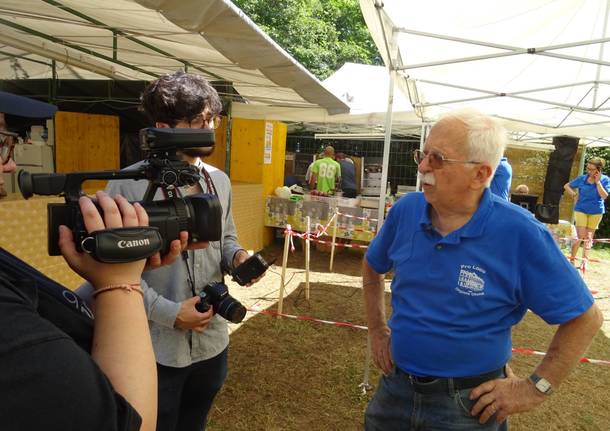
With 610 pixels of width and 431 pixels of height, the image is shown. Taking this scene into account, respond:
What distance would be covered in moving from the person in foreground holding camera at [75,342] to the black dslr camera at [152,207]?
3 centimetres

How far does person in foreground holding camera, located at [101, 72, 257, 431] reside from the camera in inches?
56.7

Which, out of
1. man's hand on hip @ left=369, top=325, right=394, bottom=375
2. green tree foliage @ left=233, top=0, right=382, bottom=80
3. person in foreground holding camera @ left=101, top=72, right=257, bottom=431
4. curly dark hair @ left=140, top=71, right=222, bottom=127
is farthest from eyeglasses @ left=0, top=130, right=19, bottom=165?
green tree foliage @ left=233, top=0, right=382, bottom=80

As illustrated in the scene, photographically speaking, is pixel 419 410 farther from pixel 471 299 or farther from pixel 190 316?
pixel 190 316

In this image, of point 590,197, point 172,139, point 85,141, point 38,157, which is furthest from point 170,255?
point 590,197

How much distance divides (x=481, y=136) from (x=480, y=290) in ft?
1.79

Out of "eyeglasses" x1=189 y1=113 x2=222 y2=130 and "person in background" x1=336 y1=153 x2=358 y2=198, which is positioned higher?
"eyeglasses" x1=189 y1=113 x2=222 y2=130

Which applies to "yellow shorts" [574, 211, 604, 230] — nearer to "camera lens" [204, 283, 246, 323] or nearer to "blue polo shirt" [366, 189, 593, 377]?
"blue polo shirt" [366, 189, 593, 377]

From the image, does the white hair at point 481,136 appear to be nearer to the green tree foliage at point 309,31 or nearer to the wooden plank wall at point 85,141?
the wooden plank wall at point 85,141

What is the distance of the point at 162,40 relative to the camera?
12.8ft

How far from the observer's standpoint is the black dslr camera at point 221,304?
4.68 ft

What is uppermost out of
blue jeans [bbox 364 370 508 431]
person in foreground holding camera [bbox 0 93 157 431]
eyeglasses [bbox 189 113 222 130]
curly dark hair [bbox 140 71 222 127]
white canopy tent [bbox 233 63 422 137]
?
white canopy tent [bbox 233 63 422 137]

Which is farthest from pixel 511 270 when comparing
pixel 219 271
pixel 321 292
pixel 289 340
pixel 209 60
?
pixel 321 292

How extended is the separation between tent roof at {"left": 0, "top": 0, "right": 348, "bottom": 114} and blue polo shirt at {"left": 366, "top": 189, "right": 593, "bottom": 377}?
5.92ft

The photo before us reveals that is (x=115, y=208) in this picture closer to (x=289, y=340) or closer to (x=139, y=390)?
(x=139, y=390)
